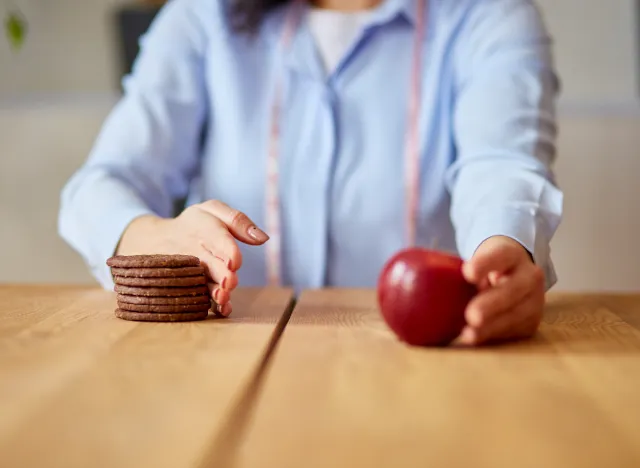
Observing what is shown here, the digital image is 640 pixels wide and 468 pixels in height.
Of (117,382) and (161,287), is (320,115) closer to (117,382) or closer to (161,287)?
(161,287)

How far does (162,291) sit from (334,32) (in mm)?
837

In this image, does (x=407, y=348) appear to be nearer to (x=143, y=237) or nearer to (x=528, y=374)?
(x=528, y=374)

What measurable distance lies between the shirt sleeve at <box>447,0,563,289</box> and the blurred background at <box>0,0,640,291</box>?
118 centimetres

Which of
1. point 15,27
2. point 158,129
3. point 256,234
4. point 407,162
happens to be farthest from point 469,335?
point 15,27

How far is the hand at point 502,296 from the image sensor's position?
79cm

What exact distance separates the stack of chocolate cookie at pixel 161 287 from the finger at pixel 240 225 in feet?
0.24

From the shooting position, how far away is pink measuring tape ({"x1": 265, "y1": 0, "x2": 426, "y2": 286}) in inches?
60.4

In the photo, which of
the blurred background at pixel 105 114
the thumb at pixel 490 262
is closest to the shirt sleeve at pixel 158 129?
the thumb at pixel 490 262

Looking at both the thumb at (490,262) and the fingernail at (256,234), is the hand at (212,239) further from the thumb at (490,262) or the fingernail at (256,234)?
the thumb at (490,262)

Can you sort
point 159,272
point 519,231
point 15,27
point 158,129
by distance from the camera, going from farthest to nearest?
point 15,27
point 158,129
point 519,231
point 159,272

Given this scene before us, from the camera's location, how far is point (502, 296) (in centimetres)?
81

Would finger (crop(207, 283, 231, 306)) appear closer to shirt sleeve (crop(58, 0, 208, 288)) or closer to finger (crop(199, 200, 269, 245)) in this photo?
finger (crop(199, 200, 269, 245))

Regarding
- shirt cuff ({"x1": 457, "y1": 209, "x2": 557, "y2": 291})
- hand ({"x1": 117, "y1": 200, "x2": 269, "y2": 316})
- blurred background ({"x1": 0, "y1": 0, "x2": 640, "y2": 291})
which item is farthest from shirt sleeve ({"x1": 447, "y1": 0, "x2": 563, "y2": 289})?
blurred background ({"x1": 0, "y1": 0, "x2": 640, "y2": 291})

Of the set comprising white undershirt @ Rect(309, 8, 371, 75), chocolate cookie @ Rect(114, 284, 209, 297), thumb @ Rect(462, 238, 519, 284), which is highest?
white undershirt @ Rect(309, 8, 371, 75)
